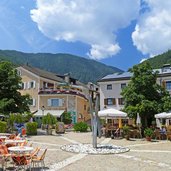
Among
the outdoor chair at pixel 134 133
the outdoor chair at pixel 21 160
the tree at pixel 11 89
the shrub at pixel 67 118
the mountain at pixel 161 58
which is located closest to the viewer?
the outdoor chair at pixel 21 160

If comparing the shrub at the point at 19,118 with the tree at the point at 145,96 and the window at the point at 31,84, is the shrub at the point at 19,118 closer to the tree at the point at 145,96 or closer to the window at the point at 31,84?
the tree at the point at 145,96

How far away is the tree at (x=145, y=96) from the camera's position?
96.7ft

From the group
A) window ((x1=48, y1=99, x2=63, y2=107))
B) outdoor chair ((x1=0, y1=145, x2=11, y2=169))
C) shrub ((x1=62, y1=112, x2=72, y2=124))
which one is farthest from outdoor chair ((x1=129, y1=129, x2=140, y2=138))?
window ((x1=48, y1=99, x2=63, y2=107))

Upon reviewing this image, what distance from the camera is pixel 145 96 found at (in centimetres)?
3059

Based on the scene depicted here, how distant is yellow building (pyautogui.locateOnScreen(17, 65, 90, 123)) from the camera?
5334cm

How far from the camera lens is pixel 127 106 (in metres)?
31.1

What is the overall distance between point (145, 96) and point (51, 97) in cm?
2705

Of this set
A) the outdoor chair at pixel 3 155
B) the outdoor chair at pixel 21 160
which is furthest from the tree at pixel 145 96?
the outdoor chair at pixel 21 160

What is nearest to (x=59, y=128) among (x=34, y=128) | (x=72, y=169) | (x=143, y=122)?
(x=34, y=128)

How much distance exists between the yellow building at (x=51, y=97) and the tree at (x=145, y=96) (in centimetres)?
2165

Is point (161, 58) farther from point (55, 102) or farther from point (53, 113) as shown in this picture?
point (53, 113)

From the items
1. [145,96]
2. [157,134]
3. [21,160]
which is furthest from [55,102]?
[21,160]

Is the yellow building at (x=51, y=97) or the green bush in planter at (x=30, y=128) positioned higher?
the yellow building at (x=51, y=97)

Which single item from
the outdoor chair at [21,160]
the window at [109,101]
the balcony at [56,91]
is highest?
the balcony at [56,91]
